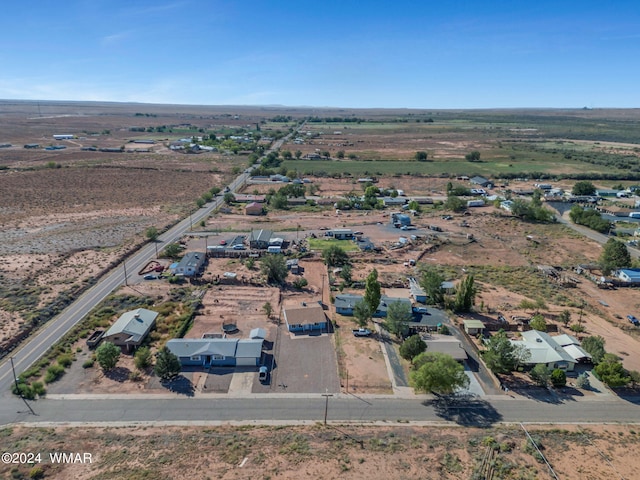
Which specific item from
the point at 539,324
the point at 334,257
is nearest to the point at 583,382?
the point at 539,324

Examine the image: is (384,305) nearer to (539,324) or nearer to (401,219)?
(539,324)

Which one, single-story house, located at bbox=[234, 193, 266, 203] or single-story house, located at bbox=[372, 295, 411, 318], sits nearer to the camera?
single-story house, located at bbox=[372, 295, 411, 318]

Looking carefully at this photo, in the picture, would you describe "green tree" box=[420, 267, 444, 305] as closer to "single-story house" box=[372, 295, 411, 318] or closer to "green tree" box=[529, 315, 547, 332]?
"single-story house" box=[372, 295, 411, 318]

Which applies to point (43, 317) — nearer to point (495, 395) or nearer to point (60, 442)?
point (60, 442)

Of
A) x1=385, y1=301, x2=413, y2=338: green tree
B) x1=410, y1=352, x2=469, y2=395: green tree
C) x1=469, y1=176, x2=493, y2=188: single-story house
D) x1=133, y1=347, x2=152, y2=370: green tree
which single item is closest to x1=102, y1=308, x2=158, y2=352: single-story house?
x1=133, y1=347, x2=152, y2=370: green tree

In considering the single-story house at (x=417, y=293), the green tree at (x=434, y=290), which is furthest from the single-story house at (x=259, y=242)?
the green tree at (x=434, y=290)

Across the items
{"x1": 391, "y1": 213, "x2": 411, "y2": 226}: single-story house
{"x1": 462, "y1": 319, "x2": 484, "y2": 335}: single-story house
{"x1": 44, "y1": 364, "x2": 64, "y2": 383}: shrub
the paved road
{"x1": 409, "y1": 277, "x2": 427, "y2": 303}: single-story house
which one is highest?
{"x1": 391, "y1": 213, "x2": 411, "y2": 226}: single-story house

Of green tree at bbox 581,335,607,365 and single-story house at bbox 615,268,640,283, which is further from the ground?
single-story house at bbox 615,268,640,283
